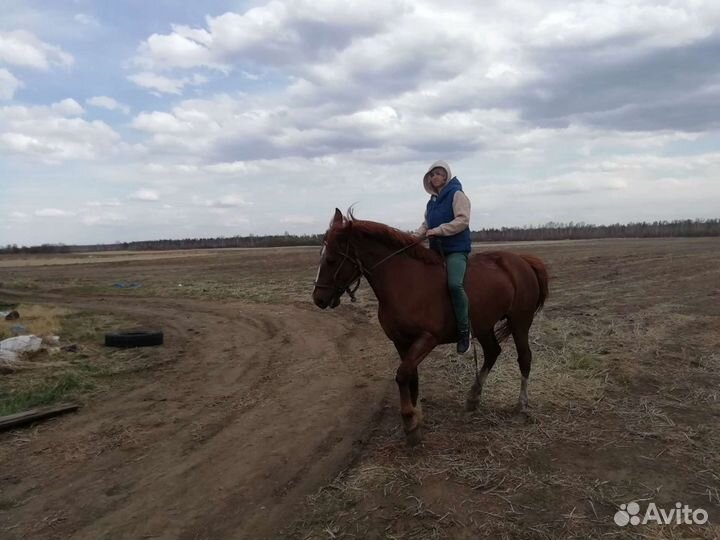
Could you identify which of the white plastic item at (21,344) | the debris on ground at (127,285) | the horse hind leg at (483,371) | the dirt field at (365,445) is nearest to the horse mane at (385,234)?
the horse hind leg at (483,371)

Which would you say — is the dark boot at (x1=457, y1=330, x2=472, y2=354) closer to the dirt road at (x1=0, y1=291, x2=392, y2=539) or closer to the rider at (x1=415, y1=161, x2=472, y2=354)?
the rider at (x1=415, y1=161, x2=472, y2=354)

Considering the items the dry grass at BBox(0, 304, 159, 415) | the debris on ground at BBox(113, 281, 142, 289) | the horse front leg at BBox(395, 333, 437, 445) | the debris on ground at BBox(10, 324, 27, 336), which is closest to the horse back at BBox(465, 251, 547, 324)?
the horse front leg at BBox(395, 333, 437, 445)

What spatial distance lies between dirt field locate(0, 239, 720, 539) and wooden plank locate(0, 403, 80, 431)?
0.41 feet

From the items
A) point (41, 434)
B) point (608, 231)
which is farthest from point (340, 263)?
point (608, 231)

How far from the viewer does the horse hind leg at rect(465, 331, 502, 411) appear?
19.2ft

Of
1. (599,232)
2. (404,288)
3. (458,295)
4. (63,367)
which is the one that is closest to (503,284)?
(458,295)

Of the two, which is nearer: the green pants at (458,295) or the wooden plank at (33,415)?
the green pants at (458,295)

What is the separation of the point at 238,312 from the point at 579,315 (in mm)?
8900

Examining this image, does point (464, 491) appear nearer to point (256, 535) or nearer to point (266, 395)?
point (256, 535)

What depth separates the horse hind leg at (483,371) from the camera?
230 inches

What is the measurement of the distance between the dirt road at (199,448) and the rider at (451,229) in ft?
5.45

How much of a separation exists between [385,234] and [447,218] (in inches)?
28.6

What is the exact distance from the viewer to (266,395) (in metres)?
6.91

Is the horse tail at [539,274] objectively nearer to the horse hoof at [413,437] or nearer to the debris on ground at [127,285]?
the horse hoof at [413,437]
